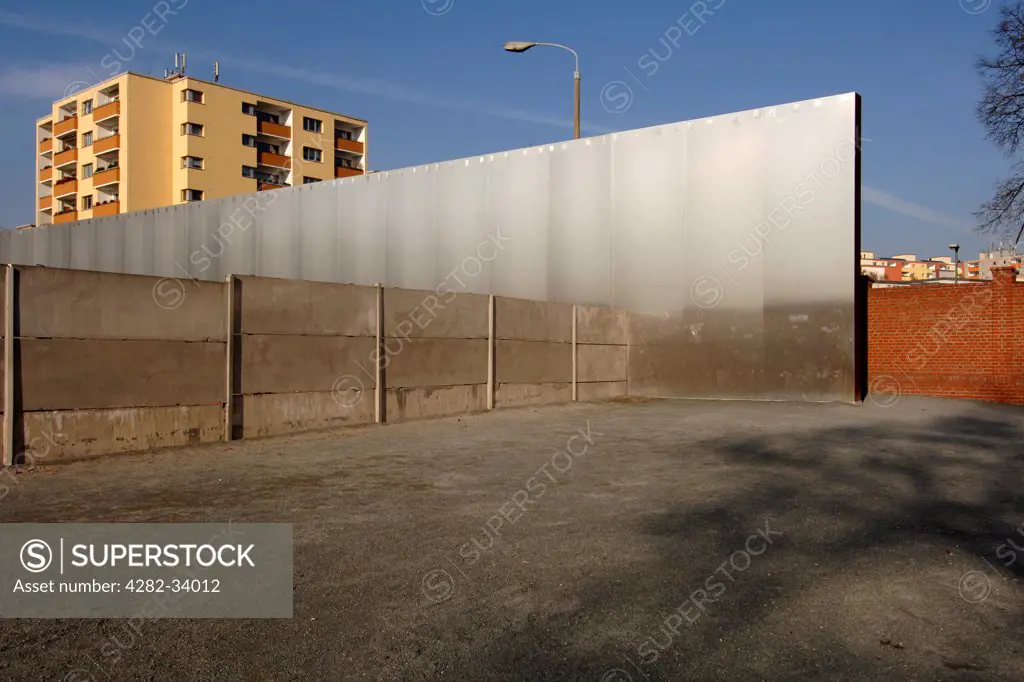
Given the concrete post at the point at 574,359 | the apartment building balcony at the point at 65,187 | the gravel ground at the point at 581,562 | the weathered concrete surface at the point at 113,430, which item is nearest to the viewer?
the gravel ground at the point at 581,562

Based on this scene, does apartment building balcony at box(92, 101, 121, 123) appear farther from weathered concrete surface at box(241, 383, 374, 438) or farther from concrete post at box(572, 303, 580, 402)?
weathered concrete surface at box(241, 383, 374, 438)

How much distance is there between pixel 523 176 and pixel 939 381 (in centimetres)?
1155

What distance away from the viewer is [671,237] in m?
17.2

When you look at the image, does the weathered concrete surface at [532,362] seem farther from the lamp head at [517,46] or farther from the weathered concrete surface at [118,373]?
the lamp head at [517,46]

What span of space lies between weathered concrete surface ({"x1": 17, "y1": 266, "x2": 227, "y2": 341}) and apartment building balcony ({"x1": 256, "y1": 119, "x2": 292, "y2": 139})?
194ft

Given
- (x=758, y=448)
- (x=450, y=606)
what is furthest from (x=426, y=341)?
(x=450, y=606)

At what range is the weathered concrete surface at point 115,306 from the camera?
7.66 meters

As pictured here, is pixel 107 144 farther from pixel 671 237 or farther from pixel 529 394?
pixel 529 394

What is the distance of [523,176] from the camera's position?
63.1ft

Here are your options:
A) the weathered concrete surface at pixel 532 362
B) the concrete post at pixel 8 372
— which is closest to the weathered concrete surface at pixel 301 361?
the concrete post at pixel 8 372

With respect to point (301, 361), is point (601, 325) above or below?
above

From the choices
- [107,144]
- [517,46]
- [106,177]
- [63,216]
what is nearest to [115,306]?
[517,46]

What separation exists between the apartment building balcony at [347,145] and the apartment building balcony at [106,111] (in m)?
20.1

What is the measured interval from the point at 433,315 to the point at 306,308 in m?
2.71
